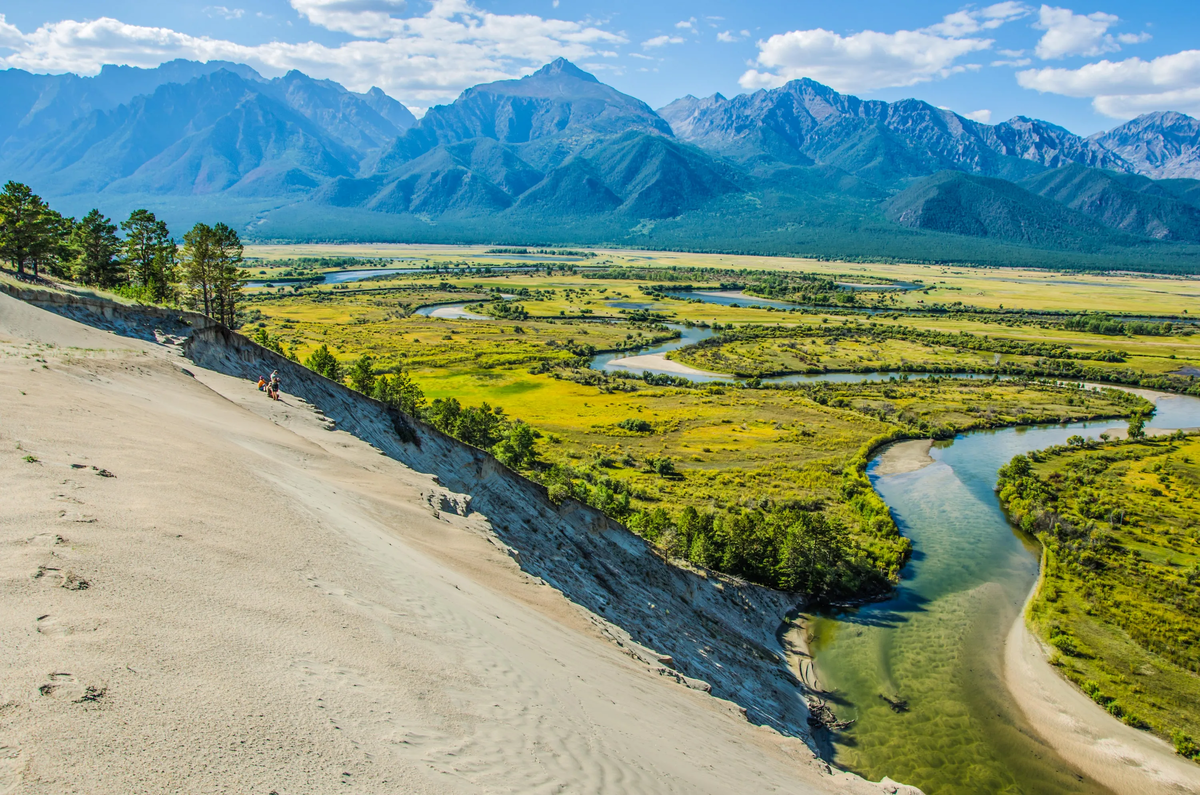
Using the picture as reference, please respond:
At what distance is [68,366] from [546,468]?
142 feet

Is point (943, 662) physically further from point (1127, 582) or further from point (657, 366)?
point (657, 366)

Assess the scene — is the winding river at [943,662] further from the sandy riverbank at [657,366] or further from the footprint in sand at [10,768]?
the sandy riverbank at [657,366]

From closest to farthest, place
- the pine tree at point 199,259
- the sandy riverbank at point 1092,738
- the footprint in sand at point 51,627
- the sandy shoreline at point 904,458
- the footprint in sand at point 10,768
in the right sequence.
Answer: the footprint in sand at point 10,768 < the footprint in sand at point 51,627 < the sandy riverbank at point 1092,738 < the pine tree at point 199,259 < the sandy shoreline at point 904,458

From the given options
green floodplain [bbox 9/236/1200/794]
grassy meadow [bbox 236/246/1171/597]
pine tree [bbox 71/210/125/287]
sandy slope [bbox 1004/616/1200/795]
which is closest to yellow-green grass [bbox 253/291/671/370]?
grassy meadow [bbox 236/246/1171/597]

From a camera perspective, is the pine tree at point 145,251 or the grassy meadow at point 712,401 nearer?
the grassy meadow at point 712,401

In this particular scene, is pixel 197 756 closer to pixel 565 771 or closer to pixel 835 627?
pixel 565 771

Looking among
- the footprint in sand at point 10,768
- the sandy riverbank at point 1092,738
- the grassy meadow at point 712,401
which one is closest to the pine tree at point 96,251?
the grassy meadow at point 712,401

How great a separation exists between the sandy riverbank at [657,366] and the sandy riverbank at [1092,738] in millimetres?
81064

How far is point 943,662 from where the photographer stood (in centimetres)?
3762

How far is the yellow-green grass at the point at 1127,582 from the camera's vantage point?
35.3 m

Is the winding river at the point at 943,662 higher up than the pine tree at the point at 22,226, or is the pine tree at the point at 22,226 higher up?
the pine tree at the point at 22,226

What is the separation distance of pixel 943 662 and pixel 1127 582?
19922 millimetres

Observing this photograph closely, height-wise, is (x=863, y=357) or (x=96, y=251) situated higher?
(x=96, y=251)

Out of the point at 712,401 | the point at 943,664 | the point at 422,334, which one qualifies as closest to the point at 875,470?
the point at 712,401
